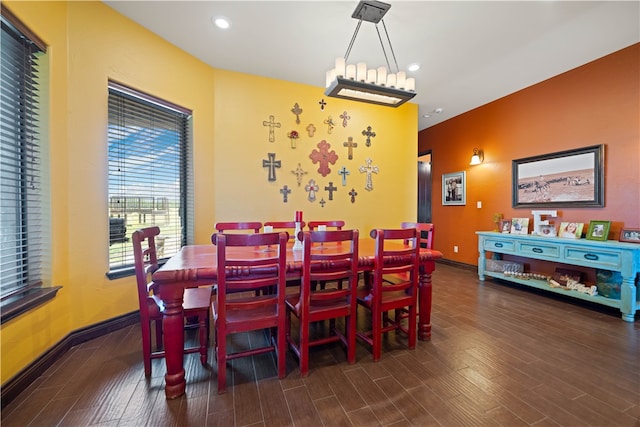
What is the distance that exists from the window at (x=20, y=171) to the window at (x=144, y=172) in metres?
0.53

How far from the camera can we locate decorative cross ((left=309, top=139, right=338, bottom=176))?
3838 millimetres

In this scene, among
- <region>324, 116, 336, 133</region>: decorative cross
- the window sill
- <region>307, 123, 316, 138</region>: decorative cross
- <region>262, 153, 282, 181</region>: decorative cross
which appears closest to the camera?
the window sill

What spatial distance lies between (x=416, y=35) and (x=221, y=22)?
6.51ft

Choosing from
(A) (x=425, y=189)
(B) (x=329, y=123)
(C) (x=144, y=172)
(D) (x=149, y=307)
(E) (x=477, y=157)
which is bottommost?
(D) (x=149, y=307)

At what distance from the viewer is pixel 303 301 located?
5.70 ft

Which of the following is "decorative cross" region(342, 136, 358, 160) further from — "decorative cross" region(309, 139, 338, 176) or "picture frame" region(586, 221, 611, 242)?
"picture frame" region(586, 221, 611, 242)

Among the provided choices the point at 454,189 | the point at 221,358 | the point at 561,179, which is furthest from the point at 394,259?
the point at 454,189

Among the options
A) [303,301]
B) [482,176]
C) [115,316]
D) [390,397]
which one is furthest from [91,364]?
[482,176]

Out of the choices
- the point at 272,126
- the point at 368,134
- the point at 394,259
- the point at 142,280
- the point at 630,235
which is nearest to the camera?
the point at 142,280

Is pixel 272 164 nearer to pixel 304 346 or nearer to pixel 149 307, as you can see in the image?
pixel 149 307

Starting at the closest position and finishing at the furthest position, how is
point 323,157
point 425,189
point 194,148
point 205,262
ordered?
point 205,262 < point 194,148 < point 323,157 < point 425,189

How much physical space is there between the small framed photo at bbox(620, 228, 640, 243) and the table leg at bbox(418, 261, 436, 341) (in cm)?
241

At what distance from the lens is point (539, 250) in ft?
10.8

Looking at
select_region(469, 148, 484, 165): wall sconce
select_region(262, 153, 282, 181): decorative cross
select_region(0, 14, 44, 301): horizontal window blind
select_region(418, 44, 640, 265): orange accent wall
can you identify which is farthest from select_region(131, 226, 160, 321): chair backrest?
select_region(469, 148, 484, 165): wall sconce
